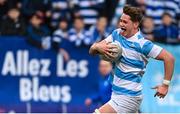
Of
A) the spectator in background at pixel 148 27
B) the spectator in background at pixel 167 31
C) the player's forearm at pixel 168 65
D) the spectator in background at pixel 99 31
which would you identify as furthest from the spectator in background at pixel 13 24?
the player's forearm at pixel 168 65

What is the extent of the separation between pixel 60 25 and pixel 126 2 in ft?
4.89

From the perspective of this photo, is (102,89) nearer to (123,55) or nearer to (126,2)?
(123,55)

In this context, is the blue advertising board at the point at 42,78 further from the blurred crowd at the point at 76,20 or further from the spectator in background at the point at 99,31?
the spectator in background at the point at 99,31

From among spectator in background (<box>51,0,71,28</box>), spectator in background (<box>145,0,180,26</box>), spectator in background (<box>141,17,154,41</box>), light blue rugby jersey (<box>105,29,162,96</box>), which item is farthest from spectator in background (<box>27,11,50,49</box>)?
light blue rugby jersey (<box>105,29,162,96</box>)

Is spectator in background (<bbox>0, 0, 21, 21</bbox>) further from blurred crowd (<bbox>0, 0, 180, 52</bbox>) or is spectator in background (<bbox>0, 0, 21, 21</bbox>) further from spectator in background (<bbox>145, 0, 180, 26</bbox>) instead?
spectator in background (<bbox>145, 0, 180, 26</bbox>)

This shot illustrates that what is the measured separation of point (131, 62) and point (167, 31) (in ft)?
23.1

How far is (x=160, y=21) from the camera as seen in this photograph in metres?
15.5

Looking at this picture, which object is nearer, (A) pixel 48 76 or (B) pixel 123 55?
(B) pixel 123 55

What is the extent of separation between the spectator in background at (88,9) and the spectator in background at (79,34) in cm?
18

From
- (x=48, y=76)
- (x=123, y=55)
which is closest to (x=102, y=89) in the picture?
(x=123, y=55)

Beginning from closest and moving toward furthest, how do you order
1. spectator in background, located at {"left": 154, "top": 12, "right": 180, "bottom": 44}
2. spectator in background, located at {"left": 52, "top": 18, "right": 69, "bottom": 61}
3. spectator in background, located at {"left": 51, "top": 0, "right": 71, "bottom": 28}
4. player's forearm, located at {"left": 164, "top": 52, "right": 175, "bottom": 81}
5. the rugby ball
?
1. player's forearm, located at {"left": 164, "top": 52, "right": 175, "bottom": 81}
2. the rugby ball
3. spectator in background, located at {"left": 52, "top": 18, "right": 69, "bottom": 61}
4. spectator in background, located at {"left": 154, "top": 12, "right": 180, "bottom": 44}
5. spectator in background, located at {"left": 51, "top": 0, "right": 71, "bottom": 28}

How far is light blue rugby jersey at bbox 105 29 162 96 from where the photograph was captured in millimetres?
8414

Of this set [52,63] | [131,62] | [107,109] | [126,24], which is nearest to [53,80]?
[52,63]

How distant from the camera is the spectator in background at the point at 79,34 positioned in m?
15.0
